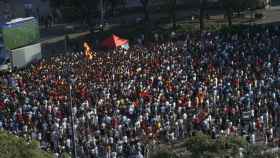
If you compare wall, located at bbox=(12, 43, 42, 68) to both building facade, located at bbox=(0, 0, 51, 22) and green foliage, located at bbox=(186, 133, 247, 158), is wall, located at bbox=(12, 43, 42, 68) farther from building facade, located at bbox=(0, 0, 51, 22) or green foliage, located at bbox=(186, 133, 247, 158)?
green foliage, located at bbox=(186, 133, 247, 158)

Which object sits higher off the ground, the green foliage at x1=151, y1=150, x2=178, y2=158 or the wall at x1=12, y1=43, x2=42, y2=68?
the green foliage at x1=151, y1=150, x2=178, y2=158

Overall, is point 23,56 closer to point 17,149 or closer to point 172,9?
point 172,9

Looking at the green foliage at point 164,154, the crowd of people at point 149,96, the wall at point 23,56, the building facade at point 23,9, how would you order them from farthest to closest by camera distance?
the building facade at point 23,9 → the wall at point 23,56 → the crowd of people at point 149,96 → the green foliage at point 164,154

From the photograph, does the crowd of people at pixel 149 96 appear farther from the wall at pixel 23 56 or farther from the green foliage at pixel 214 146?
the green foliage at pixel 214 146

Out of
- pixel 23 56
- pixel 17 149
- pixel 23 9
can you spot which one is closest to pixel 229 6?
pixel 23 56

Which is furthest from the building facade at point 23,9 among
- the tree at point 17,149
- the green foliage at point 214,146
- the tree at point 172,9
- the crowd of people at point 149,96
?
the green foliage at point 214,146

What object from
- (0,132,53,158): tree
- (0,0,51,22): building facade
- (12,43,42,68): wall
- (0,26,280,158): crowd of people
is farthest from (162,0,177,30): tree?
(0,132,53,158): tree

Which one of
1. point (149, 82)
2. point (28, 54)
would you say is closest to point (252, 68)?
point (149, 82)
